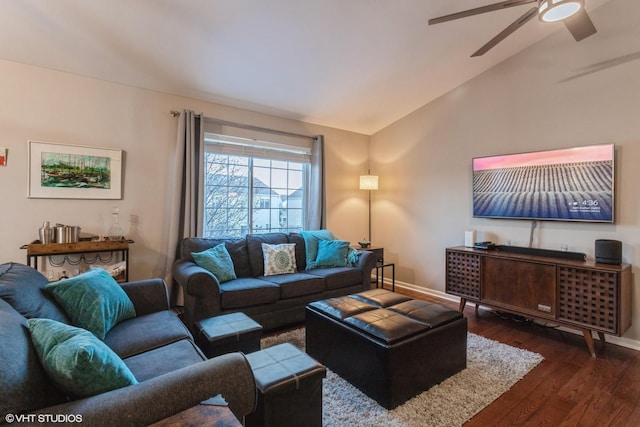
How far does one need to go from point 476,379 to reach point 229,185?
3345 millimetres

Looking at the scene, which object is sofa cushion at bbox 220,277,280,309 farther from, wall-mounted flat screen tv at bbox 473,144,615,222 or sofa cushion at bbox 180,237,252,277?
wall-mounted flat screen tv at bbox 473,144,615,222

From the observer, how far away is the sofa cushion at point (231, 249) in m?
3.25

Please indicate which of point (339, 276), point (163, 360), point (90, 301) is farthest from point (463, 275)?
point (90, 301)

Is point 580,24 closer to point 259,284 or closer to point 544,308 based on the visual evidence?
point 544,308

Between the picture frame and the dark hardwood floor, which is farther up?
the picture frame

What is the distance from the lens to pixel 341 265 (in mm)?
3807

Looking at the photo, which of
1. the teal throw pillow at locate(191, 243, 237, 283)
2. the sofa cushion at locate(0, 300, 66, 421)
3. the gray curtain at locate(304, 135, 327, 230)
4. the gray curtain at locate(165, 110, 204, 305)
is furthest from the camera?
the gray curtain at locate(304, 135, 327, 230)

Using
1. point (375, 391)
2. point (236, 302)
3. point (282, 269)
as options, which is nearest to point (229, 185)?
point (282, 269)

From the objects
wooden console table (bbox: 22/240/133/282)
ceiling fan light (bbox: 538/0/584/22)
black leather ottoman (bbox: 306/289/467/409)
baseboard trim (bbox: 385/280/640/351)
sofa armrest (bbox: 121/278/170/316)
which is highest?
ceiling fan light (bbox: 538/0/584/22)

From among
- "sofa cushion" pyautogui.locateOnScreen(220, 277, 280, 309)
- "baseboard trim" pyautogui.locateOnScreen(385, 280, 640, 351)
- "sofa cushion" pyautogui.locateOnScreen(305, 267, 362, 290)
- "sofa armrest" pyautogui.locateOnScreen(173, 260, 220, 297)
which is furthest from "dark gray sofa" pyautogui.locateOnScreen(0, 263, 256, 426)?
"baseboard trim" pyautogui.locateOnScreen(385, 280, 640, 351)

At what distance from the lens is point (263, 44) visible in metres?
A: 2.88

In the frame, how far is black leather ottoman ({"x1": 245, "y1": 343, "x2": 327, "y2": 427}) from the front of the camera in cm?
141

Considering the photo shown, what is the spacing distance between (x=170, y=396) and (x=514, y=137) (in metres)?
3.99

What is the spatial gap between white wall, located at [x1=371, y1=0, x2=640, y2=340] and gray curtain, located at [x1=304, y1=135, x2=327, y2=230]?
1113 millimetres
